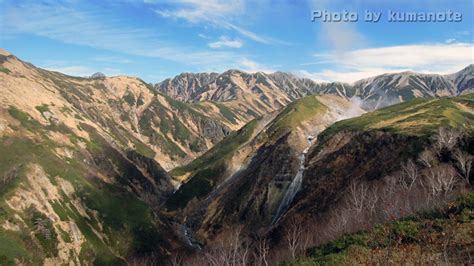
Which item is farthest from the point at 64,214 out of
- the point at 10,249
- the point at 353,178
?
the point at 353,178

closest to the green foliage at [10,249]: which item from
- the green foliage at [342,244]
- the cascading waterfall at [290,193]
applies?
the cascading waterfall at [290,193]

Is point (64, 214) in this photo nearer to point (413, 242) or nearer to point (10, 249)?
point (10, 249)

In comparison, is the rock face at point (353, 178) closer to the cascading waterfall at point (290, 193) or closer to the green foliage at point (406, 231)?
the cascading waterfall at point (290, 193)

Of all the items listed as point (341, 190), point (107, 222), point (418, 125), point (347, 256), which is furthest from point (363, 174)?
point (347, 256)

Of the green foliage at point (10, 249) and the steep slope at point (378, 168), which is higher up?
the steep slope at point (378, 168)

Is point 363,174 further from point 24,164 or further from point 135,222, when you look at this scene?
point 24,164

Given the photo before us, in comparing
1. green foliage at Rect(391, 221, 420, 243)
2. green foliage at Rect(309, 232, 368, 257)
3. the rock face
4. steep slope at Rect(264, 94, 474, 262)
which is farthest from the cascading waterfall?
green foliage at Rect(391, 221, 420, 243)

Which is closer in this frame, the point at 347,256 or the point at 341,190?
the point at 347,256

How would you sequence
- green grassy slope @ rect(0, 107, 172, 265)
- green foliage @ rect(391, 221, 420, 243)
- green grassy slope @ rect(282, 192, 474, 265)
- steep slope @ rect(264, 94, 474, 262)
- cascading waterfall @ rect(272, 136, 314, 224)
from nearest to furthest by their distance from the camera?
green grassy slope @ rect(282, 192, 474, 265) < green foliage @ rect(391, 221, 420, 243) < steep slope @ rect(264, 94, 474, 262) < green grassy slope @ rect(0, 107, 172, 265) < cascading waterfall @ rect(272, 136, 314, 224)

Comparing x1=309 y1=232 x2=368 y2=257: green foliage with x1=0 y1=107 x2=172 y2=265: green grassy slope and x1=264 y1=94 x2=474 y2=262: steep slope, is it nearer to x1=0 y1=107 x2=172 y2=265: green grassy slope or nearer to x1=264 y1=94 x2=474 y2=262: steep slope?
x1=264 y1=94 x2=474 y2=262: steep slope

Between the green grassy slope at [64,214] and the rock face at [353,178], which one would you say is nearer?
the rock face at [353,178]

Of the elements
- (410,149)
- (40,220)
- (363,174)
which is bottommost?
(40,220)
